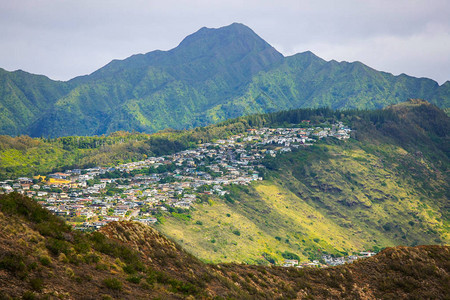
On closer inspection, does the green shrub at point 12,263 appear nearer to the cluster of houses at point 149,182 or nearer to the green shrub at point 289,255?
the cluster of houses at point 149,182

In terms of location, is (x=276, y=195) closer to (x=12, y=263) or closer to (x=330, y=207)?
(x=330, y=207)

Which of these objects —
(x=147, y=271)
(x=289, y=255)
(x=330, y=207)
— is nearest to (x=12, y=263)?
(x=147, y=271)

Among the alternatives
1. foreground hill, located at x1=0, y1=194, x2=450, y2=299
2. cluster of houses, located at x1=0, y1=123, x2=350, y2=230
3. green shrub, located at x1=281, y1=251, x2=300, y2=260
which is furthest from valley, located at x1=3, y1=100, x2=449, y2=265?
foreground hill, located at x1=0, y1=194, x2=450, y2=299

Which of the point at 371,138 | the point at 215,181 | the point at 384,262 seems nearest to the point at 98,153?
the point at 215,181

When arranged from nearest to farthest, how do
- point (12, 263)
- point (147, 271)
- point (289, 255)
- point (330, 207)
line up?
point (12, 263) → point (147, 271) → point (289, 255) → point (330, 207)

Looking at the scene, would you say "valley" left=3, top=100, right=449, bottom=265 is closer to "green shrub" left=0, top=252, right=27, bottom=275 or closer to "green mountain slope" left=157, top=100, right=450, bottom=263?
"green mountain slope" left=157, top=100, right=450, bottom=263

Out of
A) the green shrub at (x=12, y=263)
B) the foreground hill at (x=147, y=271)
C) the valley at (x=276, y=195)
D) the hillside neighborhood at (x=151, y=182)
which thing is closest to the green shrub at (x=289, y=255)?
the valley at (x=276, y=195)
